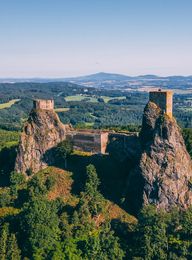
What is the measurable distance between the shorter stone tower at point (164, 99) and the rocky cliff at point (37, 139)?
893 inches

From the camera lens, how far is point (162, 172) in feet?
242

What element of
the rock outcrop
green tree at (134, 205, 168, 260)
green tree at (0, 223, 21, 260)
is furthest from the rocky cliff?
green tree at (134, 205, 168, 260)

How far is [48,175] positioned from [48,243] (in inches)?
814

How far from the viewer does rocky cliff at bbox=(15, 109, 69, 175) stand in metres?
84.4

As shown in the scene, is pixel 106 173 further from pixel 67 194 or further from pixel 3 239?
pixel 3 239

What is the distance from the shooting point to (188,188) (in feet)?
244

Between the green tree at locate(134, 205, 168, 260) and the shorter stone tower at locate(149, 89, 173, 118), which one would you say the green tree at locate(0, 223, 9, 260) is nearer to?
the green tree at locate(134, 205, 168, 260)

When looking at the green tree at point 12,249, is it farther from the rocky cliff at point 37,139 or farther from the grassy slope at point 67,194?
the rocky cliff at point 37,139

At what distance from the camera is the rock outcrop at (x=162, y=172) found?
239ft

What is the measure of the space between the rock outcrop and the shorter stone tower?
3.38ft

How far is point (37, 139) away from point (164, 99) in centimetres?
2855

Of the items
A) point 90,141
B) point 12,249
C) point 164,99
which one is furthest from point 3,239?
point 164,99

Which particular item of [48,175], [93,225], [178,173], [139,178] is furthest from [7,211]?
[178,173]

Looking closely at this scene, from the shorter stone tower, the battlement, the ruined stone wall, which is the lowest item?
the ruined stone wall
